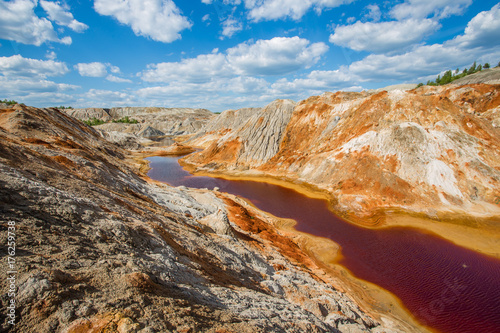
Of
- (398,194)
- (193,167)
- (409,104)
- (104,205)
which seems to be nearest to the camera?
(104,205)

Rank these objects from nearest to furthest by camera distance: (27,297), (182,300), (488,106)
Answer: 1. (27,297)
2. (182,300)
3. (488,106)

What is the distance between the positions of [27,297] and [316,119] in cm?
5101

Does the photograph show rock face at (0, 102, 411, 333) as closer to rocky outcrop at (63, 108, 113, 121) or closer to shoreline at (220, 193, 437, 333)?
shoreline at (220, 193, 437, 333)

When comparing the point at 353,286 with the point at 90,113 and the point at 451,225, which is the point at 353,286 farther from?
the point at 90,113

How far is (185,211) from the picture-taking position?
20.2 meters

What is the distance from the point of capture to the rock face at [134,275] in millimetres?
5008

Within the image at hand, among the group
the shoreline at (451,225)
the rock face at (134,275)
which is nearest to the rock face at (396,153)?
the shoreline at (451,225)

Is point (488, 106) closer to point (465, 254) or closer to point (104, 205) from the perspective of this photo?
point (465, 254)

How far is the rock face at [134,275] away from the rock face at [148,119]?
→ 359ft

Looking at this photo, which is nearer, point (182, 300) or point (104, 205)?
point (182, 300)

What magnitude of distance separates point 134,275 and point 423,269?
20.0 meters

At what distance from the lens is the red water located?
13.8 m

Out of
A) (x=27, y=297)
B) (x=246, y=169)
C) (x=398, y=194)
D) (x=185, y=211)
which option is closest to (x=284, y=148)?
(x=246, y=169)

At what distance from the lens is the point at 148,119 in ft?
478
